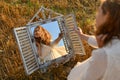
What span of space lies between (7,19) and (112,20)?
1.68m

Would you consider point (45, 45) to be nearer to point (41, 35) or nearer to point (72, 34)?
point (41, 35)

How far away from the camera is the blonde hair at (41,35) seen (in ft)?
9.07

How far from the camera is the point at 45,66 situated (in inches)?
112

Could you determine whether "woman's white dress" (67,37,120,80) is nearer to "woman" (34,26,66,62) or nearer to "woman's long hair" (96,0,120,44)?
"woman's long hair" (96,0,120,44)

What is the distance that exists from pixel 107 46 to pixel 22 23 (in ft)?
5.30

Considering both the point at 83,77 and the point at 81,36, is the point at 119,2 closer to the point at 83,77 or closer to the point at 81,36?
the point at 83,77

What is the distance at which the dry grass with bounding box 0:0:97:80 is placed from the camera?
2.92m

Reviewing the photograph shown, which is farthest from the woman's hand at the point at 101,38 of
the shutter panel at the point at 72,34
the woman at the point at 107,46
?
the shutter panel at the point at 72,34

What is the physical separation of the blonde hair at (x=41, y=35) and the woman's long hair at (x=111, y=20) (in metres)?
1.04

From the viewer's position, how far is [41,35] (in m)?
2.79

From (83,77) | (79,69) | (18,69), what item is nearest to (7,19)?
(18,69)

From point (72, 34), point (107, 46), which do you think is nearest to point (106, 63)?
point (107, 46)

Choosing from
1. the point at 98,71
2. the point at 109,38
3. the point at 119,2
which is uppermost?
the point at 119,2

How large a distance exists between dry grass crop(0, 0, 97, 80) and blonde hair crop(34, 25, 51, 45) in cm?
27
